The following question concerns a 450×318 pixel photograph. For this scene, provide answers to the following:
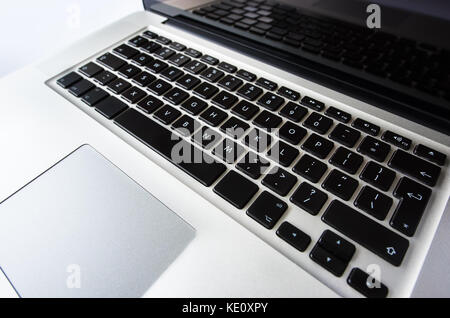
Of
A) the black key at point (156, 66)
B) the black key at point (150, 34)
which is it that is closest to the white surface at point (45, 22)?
the black key at point (150, 34)

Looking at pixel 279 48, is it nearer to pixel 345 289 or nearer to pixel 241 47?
pixel 241 47

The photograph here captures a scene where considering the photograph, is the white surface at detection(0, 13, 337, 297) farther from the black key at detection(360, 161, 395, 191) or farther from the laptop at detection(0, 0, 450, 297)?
the black key at detection(360, 161, 395, 191)

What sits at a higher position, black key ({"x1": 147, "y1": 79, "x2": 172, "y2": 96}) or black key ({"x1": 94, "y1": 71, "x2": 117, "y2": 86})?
black key ({"x1": 147, "y1": 79, "x2": 172, "y2": 96})

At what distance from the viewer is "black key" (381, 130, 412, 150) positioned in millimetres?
301

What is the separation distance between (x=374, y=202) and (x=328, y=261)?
7 centimetres

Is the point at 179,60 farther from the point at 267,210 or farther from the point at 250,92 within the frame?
the point at 267,210

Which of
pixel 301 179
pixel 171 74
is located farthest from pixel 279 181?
pixel 171 74

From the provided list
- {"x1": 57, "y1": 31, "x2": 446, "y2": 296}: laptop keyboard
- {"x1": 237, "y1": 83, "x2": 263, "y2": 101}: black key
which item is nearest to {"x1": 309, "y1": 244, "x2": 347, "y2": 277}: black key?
{"x1": 57, "y1": 31, "x2": 446, "y2": 296}: laptop keyboard

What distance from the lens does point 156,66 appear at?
1.35 ft

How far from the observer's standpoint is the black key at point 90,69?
0.41 meters

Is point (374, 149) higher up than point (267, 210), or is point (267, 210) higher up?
point (374, 149)

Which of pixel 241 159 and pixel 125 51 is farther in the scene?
pixel 125 51

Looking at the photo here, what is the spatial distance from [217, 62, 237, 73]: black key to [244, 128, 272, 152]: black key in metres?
0.13
